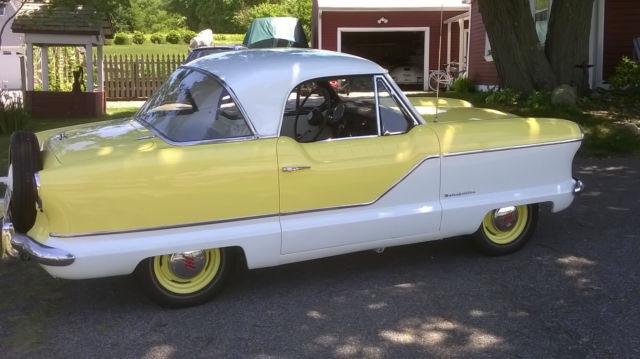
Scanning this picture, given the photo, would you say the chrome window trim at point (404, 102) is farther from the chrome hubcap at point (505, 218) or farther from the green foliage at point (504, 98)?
the green foliage at point (504, 98)

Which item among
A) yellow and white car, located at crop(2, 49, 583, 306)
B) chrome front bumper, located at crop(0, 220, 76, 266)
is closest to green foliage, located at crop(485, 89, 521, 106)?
yellow and white car, located at crop(2, 49, 583, 306)

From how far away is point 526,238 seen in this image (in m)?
5.14

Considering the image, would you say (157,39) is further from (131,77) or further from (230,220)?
(230,220)

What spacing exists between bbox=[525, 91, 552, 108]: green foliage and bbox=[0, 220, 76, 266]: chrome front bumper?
9054mm

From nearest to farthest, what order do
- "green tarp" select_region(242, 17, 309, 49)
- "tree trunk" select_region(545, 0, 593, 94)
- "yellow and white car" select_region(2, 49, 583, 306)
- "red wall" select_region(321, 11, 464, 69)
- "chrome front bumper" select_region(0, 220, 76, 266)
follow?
"chrome front bumper" select_region(0, 220, 76, 266), "yellow and white car" select_region(2, 49, 583, 306), "tree trunk" select_region(545, 0, 593, 94), "green tarp" select_region(242, 17, 309, 49), "red wall" select_region(321, 11, 464, 69)

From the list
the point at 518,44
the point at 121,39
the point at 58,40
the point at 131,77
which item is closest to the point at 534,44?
the point at 518,44

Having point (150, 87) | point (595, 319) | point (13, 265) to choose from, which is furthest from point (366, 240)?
point (150, 87)

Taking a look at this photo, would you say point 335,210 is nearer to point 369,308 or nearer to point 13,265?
point 369,308

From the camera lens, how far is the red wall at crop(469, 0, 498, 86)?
18.0 metres

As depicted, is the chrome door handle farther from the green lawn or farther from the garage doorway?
the green lawn

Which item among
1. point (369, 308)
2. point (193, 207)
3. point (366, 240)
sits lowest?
point (369, 308)

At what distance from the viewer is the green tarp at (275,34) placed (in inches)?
851

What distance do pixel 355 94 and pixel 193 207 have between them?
5.25ft

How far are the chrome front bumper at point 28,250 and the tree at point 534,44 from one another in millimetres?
9855
